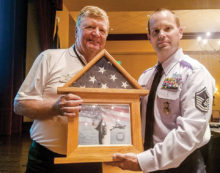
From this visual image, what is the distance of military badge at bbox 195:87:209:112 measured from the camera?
976 millimetres

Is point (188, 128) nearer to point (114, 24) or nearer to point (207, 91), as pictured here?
point (207, 91)

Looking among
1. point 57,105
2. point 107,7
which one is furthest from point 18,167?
point 107,7

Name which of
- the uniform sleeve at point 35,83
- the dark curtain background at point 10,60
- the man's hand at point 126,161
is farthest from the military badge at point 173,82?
the dark curtain background at point 10,60

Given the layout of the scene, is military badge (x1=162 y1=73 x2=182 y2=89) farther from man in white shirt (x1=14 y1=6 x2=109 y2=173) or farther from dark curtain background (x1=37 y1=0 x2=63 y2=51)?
dark curtain background (x1=37 y1=0 x2=63 y2=51)

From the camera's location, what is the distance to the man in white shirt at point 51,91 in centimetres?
117

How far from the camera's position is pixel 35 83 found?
120cm

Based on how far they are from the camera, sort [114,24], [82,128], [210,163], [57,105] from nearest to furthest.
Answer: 1. [82,128]
2. [57,105]
3. [210,163]
4. [114,24]

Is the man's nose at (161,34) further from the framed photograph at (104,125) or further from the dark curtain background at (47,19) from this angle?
the dark curtain background at (47,19)

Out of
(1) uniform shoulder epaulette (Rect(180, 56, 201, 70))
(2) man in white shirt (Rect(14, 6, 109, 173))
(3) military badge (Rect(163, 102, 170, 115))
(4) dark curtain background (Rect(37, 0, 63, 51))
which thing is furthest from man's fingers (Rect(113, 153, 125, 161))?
(4) dark curtain background (Rect(37, 0, 63, 51))

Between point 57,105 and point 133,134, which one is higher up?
point 57,105

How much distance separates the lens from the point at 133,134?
94 cm

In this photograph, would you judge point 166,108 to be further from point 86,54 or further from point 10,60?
point 10,60

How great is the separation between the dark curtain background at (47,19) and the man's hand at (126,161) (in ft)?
13.3

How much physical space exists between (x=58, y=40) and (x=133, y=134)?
4.57 meters
